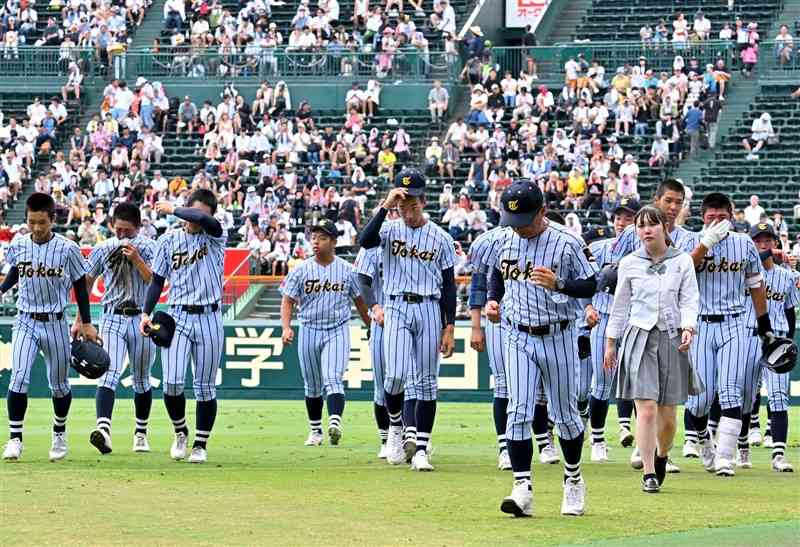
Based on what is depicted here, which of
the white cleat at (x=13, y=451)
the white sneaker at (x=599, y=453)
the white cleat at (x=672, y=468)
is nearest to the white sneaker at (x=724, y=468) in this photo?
the white cleat at (x=672, y=468)

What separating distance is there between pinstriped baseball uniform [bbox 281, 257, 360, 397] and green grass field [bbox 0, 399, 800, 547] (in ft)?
3.18

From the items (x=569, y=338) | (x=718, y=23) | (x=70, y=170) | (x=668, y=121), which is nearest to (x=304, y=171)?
(x=70, y=170)

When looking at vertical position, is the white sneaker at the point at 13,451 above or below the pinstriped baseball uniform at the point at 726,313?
below

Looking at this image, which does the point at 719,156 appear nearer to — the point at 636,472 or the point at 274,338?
the point at 274,338

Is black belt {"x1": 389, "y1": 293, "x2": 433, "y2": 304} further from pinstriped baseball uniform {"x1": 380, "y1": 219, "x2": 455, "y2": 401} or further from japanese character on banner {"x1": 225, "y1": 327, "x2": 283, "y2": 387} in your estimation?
japanese character on banner {"x1": 225, "y1": 327, "x2": 283, "y2": 387}

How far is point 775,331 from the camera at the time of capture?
15.9 m

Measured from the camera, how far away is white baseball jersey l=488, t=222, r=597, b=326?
11430mm

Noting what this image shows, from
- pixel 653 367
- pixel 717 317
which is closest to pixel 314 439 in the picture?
pixel 717 317

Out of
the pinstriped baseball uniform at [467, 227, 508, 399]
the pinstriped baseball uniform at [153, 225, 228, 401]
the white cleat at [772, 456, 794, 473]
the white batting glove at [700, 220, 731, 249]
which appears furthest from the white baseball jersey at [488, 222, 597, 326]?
the pinstriped baseball uniform at [153, 225, 228, 401]

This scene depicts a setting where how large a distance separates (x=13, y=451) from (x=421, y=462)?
383cm

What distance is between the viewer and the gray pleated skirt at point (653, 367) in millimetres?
12469

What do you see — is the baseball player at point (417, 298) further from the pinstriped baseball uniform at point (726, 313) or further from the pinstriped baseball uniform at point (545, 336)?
the pinstriped baseball uniform at point (545, 336)

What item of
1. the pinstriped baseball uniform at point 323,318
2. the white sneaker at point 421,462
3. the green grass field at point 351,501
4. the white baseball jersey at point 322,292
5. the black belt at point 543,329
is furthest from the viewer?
the white baseball jersey at point 322,292

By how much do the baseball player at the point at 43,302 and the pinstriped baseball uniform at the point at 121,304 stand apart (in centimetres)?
55
